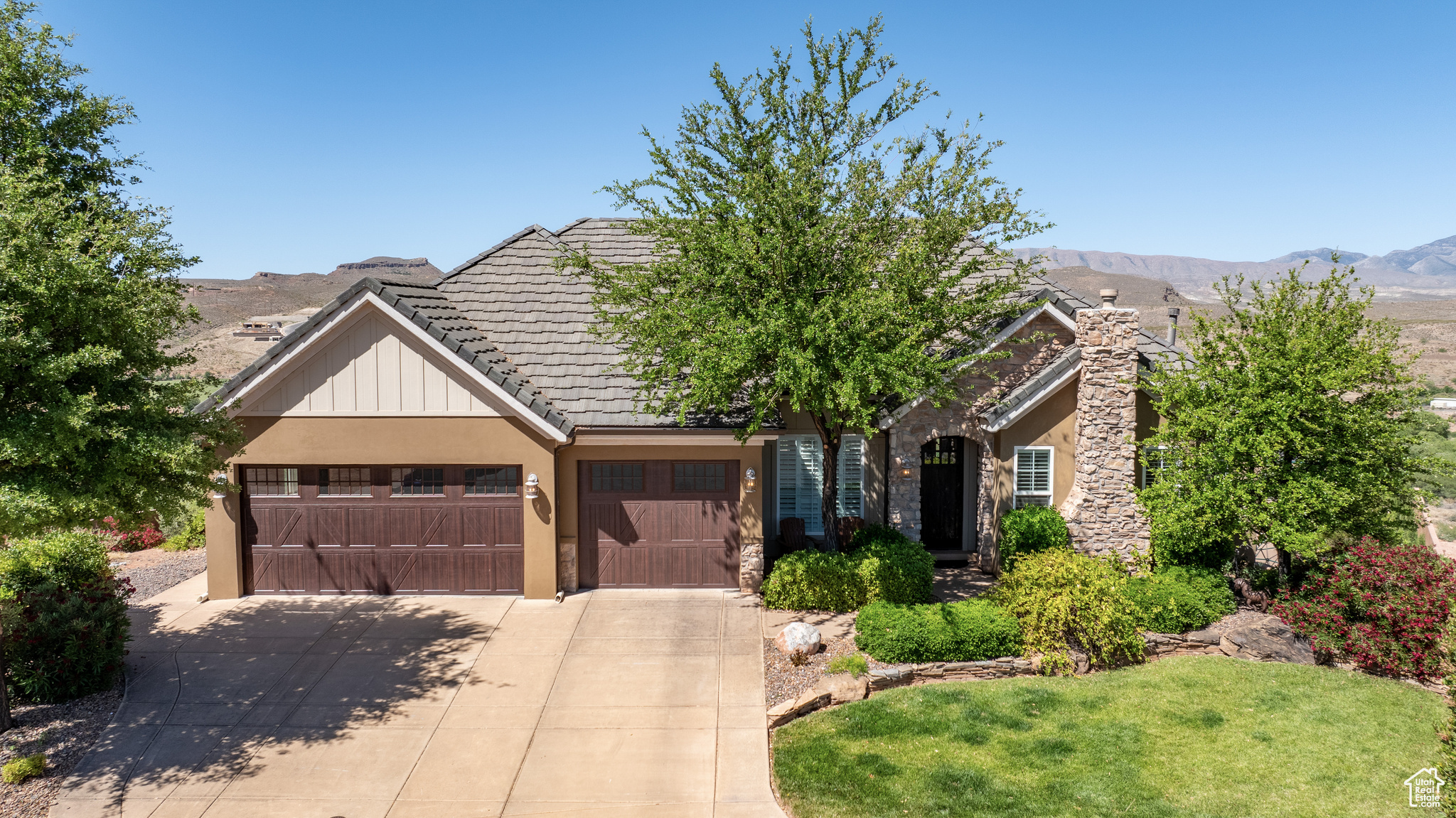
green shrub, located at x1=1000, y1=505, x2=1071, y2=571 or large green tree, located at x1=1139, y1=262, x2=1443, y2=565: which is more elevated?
large green tree, located at x1=1139, y1=262, x2=1443, y2=565

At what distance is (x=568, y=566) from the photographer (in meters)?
13.2

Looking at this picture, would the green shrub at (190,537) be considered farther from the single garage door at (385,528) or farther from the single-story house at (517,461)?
the single garage door at (385,528)

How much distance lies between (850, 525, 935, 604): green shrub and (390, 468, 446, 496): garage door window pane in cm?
672

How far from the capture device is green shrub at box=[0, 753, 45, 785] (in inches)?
309

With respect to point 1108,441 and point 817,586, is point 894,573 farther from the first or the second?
point 1108,441

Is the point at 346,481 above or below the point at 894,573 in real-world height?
above

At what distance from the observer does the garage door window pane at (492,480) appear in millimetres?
12930

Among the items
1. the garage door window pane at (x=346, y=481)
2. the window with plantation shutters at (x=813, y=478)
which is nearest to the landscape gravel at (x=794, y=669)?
the window with plantation shutters at (x=813, y=478)

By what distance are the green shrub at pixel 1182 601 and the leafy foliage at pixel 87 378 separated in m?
12.0

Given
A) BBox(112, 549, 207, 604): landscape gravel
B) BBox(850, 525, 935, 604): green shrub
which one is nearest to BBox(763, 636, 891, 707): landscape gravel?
BBox(850, 525, 935, 604): green shrub

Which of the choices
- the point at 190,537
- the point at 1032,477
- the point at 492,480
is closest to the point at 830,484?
the point at 1032,477

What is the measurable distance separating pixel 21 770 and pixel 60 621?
7.13ft

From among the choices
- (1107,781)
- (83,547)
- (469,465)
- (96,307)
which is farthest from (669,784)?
(83,547)

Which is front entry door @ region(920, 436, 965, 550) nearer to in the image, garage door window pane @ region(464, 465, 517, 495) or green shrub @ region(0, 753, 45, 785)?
garage door window pane @ region(464, 465, 517, 495)
